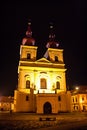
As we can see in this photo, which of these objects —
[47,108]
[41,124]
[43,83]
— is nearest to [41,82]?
[43,83]

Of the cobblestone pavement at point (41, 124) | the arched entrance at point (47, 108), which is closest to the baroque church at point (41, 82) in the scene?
the arched entrance at point (47, 108)

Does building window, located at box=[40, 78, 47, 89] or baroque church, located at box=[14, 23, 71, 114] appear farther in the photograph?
building window, located at box=[40, 78, 47, 89]

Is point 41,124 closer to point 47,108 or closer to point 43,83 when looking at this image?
point 47,108

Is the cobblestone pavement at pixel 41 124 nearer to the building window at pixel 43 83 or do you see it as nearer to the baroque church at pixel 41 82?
the baroque church at pixel 41 82

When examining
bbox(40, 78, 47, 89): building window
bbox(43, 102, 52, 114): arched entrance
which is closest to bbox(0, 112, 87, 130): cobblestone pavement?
bbox(43, 102, 52, 114): arched entrance

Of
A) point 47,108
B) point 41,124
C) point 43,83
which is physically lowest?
point 41,124

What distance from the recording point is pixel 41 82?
39.3m

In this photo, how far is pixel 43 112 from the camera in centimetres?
3566

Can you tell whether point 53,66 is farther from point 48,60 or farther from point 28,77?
point 28,77

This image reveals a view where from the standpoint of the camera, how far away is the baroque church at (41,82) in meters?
36.4

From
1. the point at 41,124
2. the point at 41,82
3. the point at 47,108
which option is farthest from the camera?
the point at 41,82

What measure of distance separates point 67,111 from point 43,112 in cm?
567

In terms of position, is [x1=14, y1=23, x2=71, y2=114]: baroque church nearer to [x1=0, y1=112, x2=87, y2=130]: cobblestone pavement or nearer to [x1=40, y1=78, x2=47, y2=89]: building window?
[x1=40, y1=78, x2=47, y2=89]: building window

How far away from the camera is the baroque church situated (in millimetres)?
36375
